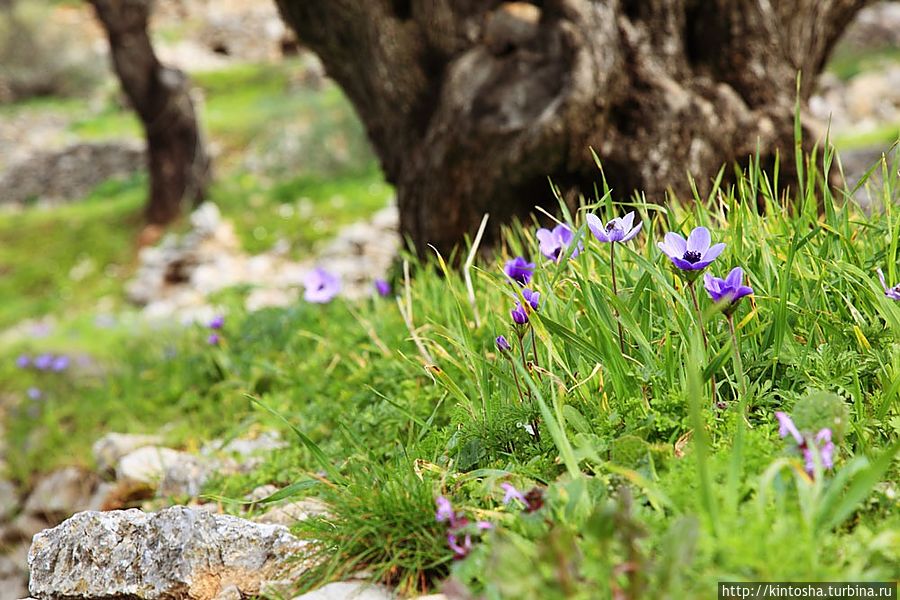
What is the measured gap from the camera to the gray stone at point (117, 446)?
11.2ft

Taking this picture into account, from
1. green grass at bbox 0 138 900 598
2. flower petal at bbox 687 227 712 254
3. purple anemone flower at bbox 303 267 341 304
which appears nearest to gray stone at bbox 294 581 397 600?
green grass at bbox 0 138 900 598

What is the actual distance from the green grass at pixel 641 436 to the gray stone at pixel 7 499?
243 cm

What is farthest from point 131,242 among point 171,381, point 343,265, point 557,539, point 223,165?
point 557,539

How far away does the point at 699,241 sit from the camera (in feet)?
5.24

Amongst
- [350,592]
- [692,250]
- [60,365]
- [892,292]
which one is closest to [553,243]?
[692,250]

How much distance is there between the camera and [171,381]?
158 inches

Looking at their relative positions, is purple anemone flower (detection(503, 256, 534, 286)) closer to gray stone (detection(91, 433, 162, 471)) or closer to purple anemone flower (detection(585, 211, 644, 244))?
purple anemone flower (detection(585, 211, 644, 244))

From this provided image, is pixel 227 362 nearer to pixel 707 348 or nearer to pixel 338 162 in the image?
pixel 707 348

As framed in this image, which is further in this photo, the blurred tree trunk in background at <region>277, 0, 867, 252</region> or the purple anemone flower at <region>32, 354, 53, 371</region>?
the purple anemone flower at <region>32, 354, 53, 371</region>

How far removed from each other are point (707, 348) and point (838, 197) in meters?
2.39

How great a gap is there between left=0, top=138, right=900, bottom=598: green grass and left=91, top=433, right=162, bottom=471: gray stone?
104 cm

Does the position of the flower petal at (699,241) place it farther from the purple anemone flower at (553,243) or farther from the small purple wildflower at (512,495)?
the small purple wildflower at (512,495)

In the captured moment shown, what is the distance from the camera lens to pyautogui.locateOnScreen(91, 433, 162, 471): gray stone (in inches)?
135

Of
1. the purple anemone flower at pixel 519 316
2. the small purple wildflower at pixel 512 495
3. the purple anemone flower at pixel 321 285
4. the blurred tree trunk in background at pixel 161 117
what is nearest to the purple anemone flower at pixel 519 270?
the purple anemone flower at pixel 519 316
